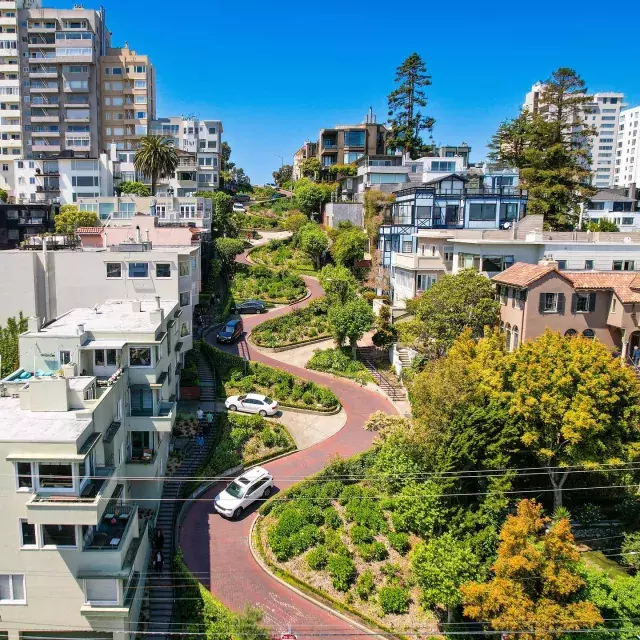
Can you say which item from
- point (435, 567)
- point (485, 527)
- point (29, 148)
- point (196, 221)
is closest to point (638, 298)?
point (485, 527)

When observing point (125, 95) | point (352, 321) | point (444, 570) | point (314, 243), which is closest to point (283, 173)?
point (125, 95)

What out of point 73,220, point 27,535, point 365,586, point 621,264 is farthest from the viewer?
point 73,220

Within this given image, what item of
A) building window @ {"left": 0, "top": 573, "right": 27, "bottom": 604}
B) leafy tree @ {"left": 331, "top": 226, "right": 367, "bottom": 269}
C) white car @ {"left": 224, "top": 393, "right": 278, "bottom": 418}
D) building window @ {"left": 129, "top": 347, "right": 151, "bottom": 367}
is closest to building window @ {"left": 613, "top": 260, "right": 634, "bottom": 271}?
white car @ {"left": 224, "top": 393, "right": 278, "bottom": 418}

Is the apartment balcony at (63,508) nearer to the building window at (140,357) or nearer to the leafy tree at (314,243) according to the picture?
the building window at (140,357)

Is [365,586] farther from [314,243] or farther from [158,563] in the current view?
[314,243]

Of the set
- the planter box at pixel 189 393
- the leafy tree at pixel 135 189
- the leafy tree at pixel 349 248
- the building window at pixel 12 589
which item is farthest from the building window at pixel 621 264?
the leafy tree at pixel 135 189
